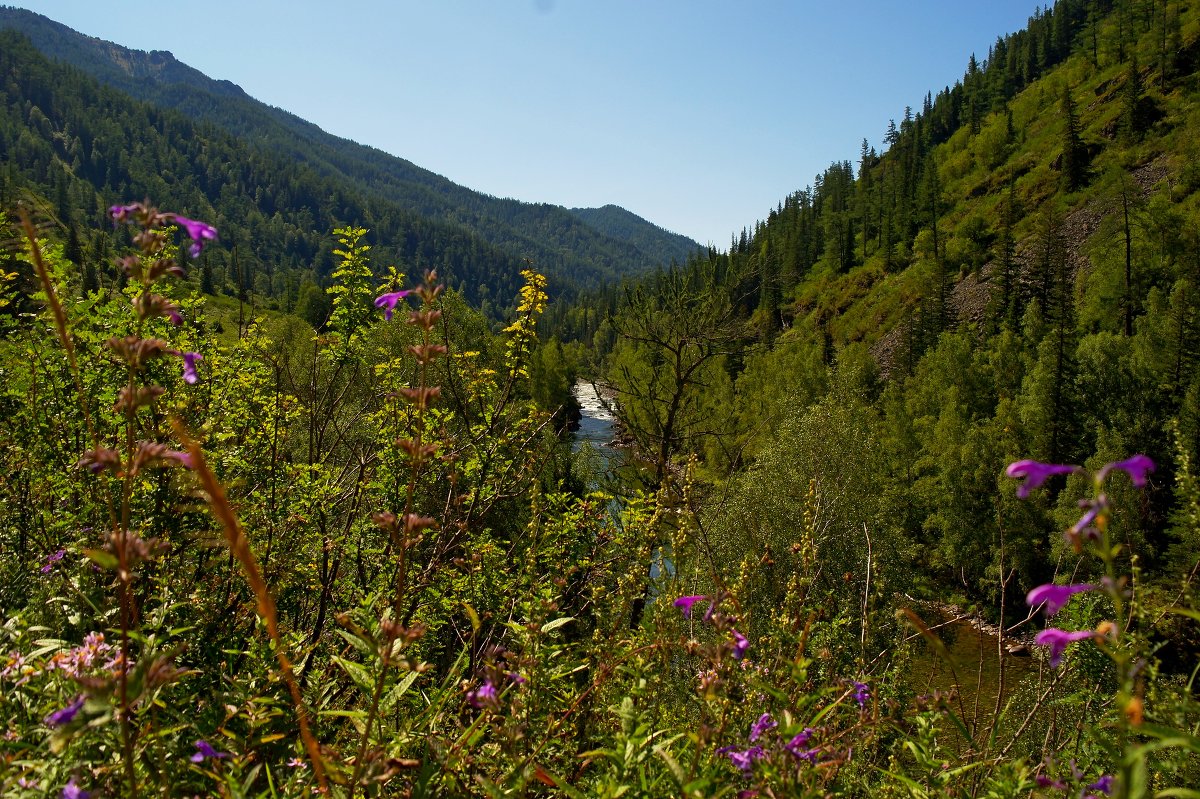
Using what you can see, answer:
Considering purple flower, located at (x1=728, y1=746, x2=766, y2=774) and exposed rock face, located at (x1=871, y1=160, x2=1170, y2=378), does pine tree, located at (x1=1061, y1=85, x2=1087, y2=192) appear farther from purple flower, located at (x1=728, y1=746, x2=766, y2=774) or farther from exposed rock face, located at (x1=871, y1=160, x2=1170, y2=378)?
purple flower, located at (x1=728, y1=746, x2=766, y2=774)

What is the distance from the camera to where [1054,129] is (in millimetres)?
83812

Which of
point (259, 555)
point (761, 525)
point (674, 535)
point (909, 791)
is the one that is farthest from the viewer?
point (761, 525)

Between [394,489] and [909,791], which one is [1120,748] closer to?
[909,791]

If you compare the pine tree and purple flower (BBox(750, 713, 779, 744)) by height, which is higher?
the pine tree

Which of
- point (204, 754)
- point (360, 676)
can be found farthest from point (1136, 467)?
point (204, 754)

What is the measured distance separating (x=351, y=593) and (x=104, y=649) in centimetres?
315

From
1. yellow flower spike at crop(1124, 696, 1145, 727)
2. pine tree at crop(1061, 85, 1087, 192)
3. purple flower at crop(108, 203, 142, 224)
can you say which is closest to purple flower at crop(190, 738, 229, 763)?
purple flower at crop(108, 203, 142, 224)

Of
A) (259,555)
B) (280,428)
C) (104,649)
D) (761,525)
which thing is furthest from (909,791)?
(761,525)

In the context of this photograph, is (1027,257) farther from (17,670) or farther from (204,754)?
(17,670)

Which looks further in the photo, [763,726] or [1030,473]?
[763,726]

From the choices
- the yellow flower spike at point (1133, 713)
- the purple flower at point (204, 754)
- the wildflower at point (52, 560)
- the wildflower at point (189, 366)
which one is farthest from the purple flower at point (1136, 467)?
the wildflower at point (52, 560)

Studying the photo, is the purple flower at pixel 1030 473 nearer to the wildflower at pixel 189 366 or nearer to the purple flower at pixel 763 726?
the purple flower at pixel 763 726

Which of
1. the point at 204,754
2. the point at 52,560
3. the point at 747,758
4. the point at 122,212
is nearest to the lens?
the point at 122,212

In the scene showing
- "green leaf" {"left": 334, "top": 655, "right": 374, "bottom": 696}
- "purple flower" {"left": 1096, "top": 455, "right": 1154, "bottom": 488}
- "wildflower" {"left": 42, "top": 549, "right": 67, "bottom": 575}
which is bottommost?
"wildflower" {"left": 42, "top": 549, "right": 67, "bottom": 575}
